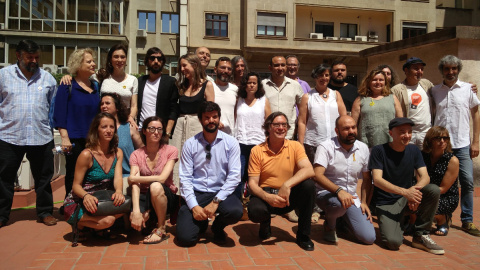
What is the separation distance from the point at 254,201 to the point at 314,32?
2294 cm

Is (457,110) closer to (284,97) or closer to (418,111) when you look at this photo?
(418,111)

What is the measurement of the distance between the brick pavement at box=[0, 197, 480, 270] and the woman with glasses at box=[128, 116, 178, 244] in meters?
0.25

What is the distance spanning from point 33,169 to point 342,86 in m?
4.54

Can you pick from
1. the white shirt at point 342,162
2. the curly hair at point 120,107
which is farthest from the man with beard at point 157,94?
the white shirt at point 342,162

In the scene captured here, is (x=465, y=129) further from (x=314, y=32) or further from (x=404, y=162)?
(x=314, y=32)

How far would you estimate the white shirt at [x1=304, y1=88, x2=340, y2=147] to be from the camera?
512 cm

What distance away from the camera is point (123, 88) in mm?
5027

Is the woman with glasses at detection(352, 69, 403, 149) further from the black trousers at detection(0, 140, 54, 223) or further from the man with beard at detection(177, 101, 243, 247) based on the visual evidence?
the black trousers at detection(0, 140, 54, 223)

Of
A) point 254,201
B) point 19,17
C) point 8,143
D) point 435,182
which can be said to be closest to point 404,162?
point 435,182

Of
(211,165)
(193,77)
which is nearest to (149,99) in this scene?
(193,77)

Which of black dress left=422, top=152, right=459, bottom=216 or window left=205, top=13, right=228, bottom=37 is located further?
window left=205, top=13, right=228, bottom=37

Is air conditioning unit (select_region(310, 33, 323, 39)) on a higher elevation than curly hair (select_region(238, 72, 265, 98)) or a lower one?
higher

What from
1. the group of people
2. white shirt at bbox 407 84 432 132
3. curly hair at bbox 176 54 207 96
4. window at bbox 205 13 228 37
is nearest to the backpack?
the group of people

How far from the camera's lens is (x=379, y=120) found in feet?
16.1
